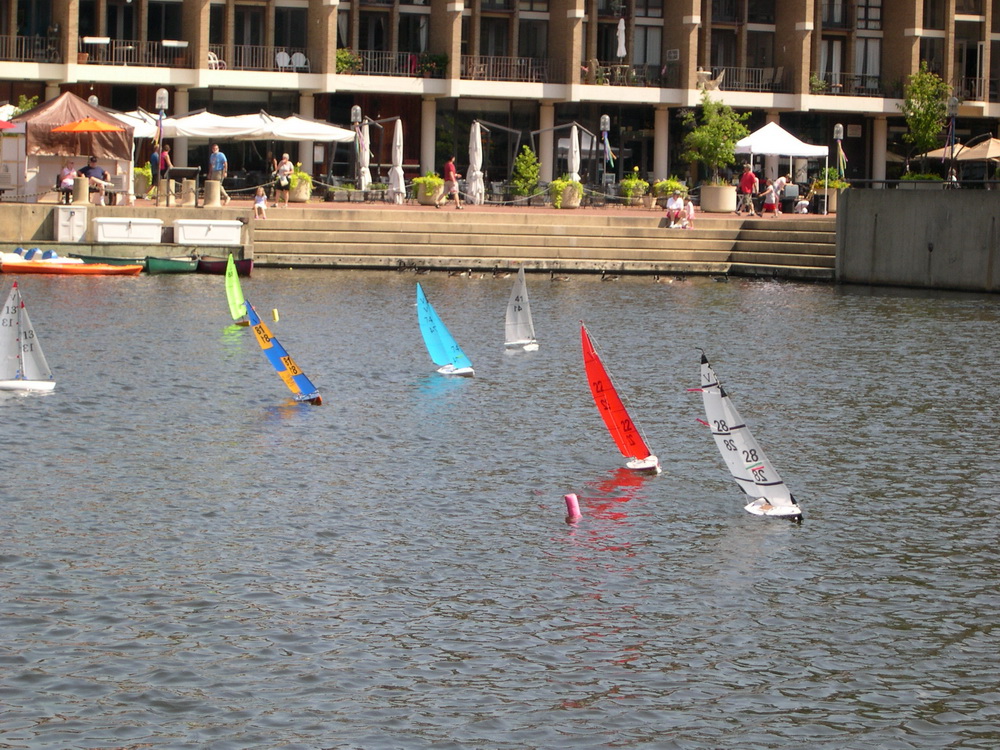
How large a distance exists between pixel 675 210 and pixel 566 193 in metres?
4.90

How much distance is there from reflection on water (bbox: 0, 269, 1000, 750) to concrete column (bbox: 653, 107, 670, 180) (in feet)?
133

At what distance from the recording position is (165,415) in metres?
21.2

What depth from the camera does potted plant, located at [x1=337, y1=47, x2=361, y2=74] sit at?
6122 cm

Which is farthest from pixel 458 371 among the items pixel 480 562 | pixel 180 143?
pixel 180 143

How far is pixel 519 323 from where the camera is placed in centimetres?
2905

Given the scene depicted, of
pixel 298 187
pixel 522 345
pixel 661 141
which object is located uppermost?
pixel 661 141

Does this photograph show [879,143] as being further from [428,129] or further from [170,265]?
[170,265]

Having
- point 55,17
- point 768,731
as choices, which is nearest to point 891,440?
point 768,731

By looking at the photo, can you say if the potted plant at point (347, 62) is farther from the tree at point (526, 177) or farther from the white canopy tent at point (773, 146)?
the white canopy tent at point (773, 146)

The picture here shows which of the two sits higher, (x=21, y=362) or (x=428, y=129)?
(x=428, y=129)

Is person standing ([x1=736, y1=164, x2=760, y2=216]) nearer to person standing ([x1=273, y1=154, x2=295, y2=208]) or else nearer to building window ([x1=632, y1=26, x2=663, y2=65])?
building window ([x1=632, y1=26, x2=663, y2=65])

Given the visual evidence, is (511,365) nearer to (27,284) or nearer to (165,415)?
(165,415)

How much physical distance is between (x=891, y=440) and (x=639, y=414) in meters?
3.55

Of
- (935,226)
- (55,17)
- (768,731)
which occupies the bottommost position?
(768,731)
